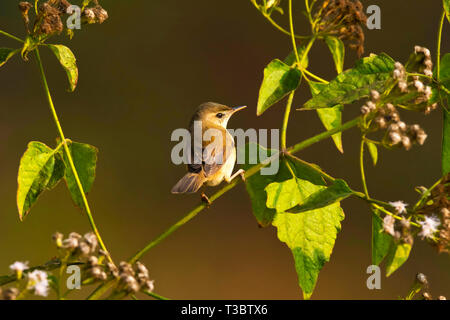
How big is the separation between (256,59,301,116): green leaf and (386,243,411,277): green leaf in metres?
0.54

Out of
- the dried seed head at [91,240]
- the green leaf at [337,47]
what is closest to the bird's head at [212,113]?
the green leaf at [337,47]

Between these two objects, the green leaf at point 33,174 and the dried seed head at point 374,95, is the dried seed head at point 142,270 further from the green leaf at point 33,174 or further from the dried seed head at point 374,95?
the dried seed head at point 374,95

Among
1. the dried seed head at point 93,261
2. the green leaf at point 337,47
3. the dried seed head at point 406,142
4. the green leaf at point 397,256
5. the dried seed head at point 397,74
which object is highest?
the green leaf at point 337,47

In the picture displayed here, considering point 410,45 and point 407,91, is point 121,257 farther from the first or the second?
point 407,91

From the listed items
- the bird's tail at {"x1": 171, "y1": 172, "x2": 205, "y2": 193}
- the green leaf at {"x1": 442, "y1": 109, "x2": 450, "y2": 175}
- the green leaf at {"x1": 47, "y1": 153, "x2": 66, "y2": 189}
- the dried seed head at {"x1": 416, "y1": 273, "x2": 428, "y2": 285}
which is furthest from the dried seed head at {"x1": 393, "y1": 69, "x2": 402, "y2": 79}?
the bird's tail at {"x1": 171, "y1": 172, "x2": 205, "y2": 193}

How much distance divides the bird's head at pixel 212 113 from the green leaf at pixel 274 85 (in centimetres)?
149

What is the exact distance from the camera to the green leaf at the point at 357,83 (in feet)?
4.89

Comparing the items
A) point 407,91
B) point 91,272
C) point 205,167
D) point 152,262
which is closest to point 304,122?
point 152,262

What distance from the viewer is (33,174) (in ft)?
5.58

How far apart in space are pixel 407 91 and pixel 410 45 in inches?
169

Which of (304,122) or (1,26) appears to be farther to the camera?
(1,26)

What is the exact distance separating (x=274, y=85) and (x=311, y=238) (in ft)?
1.55

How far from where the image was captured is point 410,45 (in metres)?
5.44

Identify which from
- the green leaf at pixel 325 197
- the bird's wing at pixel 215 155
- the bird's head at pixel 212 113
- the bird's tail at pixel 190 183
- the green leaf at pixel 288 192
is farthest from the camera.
→ the bird's head at pixel 212 113
